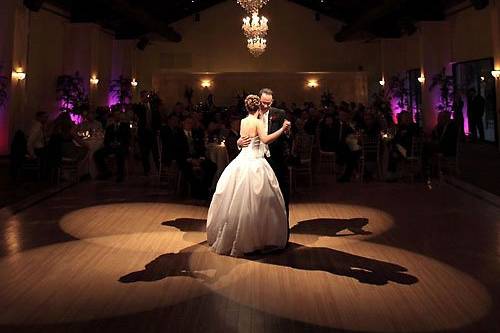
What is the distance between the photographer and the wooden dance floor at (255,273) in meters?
3.04

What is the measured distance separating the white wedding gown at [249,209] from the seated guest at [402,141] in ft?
16.5

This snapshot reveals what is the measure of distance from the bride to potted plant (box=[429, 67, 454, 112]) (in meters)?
11.5

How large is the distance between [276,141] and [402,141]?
15.3ft

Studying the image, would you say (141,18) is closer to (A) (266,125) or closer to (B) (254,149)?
(A) (266,125)

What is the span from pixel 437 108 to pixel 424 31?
2380 mm

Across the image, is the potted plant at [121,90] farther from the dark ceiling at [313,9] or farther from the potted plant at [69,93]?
the potted plant at [69,93]

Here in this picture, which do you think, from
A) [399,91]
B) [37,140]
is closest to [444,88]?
[399,91]

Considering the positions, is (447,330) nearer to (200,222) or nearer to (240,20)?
(200,222)

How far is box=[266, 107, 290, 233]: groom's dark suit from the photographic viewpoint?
471cm

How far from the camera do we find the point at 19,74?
11742mm

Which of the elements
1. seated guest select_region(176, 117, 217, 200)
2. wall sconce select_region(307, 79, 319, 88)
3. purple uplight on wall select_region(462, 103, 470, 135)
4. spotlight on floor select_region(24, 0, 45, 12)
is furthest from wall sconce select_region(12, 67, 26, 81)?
purple uplight on wall select_region(462, 103, 470, 135)

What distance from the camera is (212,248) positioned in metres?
4.69

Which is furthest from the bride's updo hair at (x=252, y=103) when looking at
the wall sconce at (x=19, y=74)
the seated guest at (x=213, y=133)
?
the wall sconce at (x=19, y=74)

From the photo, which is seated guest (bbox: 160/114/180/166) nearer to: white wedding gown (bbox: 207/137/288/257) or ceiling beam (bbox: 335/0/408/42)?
white wedding gown (bbox: 207/137/288/257)
